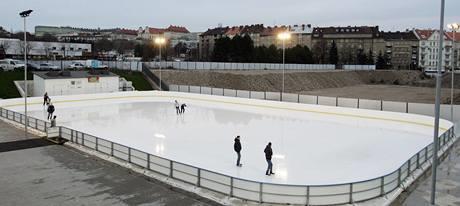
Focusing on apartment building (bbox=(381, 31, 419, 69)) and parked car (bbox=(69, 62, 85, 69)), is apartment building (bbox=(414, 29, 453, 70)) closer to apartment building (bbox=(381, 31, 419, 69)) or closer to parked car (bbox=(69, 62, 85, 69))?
apartment building (bbox=(381, 31, 419, 69))

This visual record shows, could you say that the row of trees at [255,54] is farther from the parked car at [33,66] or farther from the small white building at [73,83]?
the small white building at [73,83]

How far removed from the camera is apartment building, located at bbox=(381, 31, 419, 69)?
111812 millimetres

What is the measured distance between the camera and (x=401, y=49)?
372 feet

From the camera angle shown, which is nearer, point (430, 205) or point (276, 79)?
point (430, 205)

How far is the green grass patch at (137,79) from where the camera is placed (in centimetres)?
4317

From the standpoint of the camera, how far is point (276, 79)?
56.7m

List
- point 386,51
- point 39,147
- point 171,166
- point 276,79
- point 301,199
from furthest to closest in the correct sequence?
point 386,51 → point 276,79 → point 39,147 → point 171,166 → point 301,199

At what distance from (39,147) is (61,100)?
17595mm

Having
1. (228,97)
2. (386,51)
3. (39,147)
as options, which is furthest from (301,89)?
(386,51)

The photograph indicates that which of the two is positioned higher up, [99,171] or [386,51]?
[386,51]

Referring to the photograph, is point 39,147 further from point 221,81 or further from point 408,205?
point 221,81

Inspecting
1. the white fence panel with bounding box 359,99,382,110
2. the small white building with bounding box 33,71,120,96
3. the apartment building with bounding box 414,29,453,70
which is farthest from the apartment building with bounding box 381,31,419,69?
the white fence panel with bounding box 359,99,382,110

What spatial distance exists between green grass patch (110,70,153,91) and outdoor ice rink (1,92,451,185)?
1026 centimetres

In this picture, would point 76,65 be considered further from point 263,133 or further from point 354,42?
point 354,42
